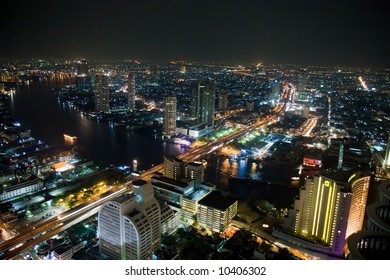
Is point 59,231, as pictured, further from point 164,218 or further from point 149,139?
point 149,139

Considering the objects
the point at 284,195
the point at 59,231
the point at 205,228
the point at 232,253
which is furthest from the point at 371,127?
the point at 59,231

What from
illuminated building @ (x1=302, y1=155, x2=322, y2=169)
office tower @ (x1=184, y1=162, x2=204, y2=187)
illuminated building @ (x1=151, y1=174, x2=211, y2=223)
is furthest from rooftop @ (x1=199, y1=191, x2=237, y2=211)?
illuminated building @ (x1=302, y1=155, x2=322, y2=169)

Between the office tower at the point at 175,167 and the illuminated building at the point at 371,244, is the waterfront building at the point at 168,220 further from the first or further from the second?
the illuminated building at the point at 371,244

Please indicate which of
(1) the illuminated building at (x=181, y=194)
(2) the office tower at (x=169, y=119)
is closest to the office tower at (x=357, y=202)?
(1) the illuminated building at (x=181, y=194)

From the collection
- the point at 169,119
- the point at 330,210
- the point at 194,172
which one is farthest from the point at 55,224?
the point at 169,119

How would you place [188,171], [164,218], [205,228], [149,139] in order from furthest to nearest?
1. [149,139]
2. [188,171]
3. [205,228]
4. [164,218]
